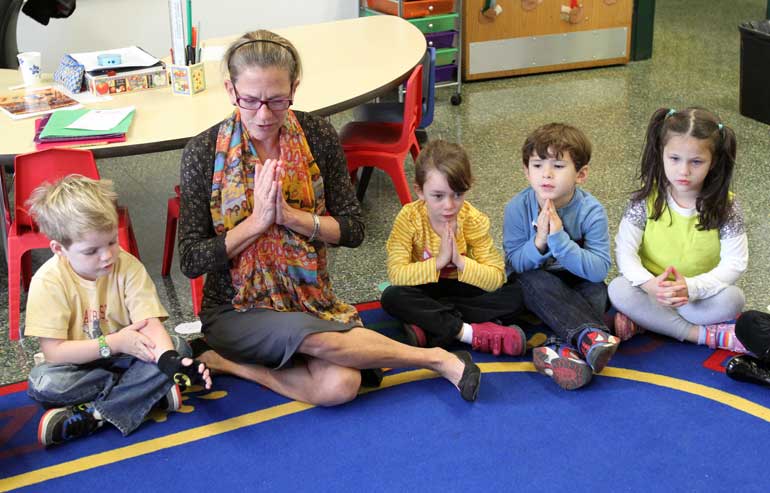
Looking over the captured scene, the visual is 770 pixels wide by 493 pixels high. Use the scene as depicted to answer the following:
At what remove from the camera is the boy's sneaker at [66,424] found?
217 centimetres

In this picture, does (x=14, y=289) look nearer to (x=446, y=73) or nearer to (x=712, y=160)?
(x=712, y=160)

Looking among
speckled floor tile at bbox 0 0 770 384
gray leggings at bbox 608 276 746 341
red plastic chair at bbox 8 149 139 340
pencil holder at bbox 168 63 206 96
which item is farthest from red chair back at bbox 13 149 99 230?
gray leggings at bbox 608 276 746 341

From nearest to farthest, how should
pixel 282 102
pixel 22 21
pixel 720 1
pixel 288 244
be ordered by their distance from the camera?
pixel 282 102 → pixel 288 244 → pixel 22 21 → pixel 720 1

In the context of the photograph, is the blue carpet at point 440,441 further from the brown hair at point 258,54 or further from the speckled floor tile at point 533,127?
the brown hair at point 258,54

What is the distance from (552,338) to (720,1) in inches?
227

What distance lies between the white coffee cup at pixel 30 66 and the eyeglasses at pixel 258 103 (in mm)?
1302

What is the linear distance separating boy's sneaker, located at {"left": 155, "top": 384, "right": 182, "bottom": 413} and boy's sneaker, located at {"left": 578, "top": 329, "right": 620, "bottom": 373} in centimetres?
107

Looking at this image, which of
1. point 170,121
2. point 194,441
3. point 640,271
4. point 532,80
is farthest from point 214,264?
point 532,80

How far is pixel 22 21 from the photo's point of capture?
453 centimetres

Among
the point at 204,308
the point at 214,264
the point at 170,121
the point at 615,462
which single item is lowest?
the point at 615,462

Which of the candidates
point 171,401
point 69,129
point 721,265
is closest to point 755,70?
point 721,265

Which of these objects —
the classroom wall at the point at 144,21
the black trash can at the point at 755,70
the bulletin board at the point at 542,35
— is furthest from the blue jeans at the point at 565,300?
the classroom wall at the point at 144,21

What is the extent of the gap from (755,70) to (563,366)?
270 cm

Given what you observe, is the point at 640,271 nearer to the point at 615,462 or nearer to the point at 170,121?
the point at 615,462
